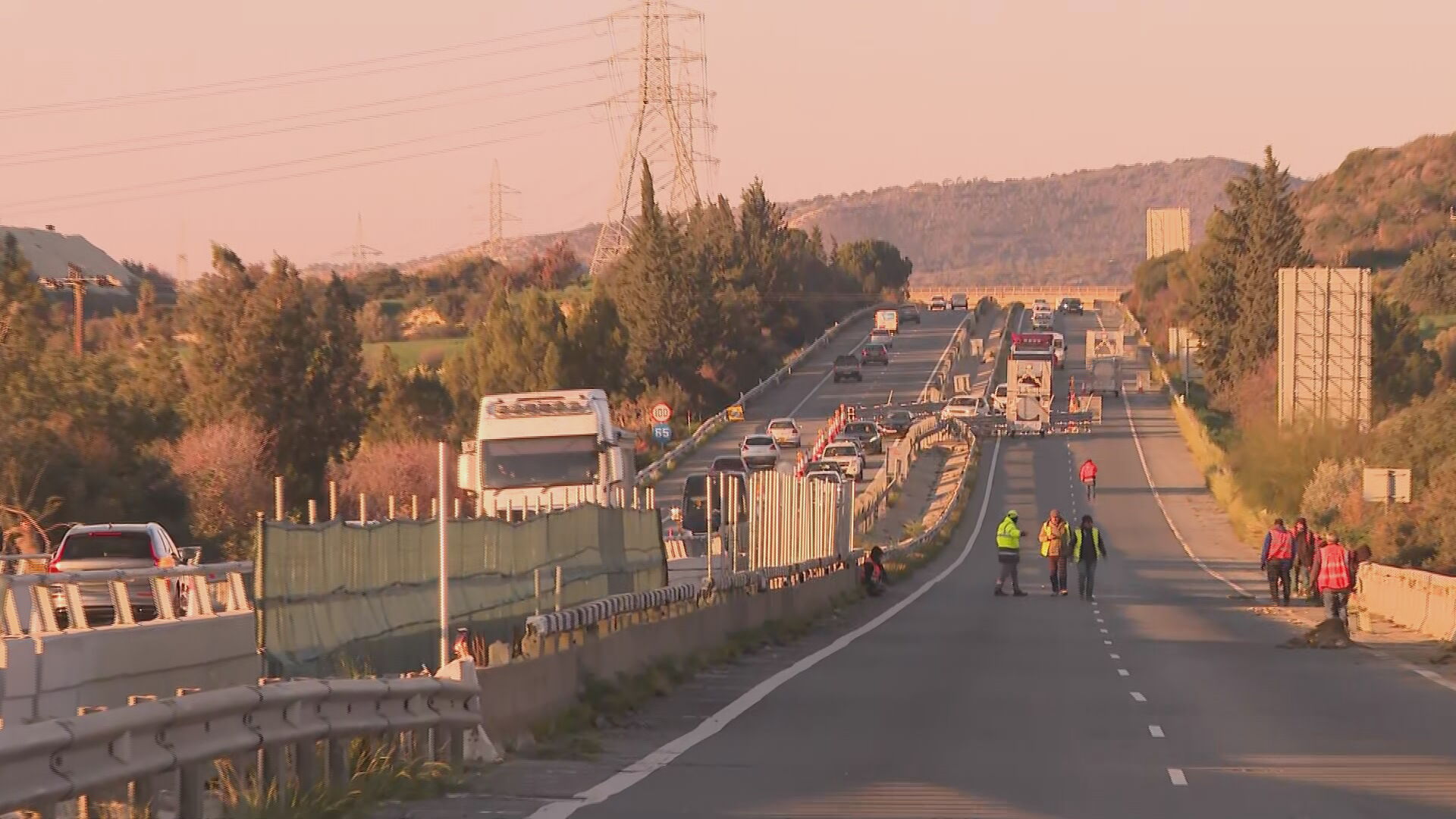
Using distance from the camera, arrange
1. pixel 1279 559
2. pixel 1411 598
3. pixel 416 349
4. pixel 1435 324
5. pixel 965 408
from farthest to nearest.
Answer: pixel 1435 324 → pixel 416 349 → pixel 965 408 → pixel 1279 559 → pixel 1411 598

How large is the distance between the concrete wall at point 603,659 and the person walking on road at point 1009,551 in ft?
34.6

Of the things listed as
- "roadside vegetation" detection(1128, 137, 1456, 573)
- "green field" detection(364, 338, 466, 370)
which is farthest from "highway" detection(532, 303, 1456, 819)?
"green field" detection(364, 338, 466, 370)

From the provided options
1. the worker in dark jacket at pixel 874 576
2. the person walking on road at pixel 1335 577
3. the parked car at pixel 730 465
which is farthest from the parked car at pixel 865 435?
the person walking on road at pixel 1335 577

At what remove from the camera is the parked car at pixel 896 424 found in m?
101

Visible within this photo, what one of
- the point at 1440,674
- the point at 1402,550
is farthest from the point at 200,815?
the point at 1402,550

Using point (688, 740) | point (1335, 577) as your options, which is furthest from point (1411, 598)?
point (688, 740)

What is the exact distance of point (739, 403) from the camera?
114312 millimetres

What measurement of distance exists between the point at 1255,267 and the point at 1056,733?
360ft

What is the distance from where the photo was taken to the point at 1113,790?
13.8 meters

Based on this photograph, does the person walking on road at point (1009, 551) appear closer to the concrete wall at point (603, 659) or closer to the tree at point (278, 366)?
the concrete wall at point (603, 659)

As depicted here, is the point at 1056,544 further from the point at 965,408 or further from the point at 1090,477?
the point at 965,408

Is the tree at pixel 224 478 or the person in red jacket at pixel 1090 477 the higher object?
the tree at pixel 224 478

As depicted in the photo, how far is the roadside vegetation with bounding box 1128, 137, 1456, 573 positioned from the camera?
57500mm

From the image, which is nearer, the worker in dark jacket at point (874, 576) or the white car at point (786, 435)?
the worker in dark jacket at point (874, 576)
